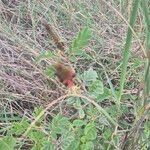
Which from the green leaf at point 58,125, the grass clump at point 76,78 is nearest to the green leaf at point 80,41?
the grass clump at point 76,78

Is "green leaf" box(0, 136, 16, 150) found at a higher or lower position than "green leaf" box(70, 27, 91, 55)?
lower

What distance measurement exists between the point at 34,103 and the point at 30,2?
0.63 metres

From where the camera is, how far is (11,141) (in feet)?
2.89

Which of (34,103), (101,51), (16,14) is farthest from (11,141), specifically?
(16,14)

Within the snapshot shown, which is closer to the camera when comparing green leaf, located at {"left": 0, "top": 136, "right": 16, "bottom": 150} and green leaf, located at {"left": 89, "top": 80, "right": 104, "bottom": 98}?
green leaf, located at {"left": 0, "top": 136, "right": 16, "bottom": 150}

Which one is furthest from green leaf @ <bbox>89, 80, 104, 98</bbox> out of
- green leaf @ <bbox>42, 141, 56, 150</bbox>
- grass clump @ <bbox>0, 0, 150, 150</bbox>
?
green leaf @ <bbox>42, 141, 56, 150</bbox>

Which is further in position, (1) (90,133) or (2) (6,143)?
(1) (90,133)

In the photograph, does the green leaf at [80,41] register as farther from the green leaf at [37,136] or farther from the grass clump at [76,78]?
the green leaf at [37,136]

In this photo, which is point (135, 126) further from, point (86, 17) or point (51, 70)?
point (86, 17)

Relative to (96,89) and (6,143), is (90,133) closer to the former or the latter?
(96,89)

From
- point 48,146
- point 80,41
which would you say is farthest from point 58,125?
point 80,41

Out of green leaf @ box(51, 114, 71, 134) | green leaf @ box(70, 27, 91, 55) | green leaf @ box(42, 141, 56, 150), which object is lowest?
green leaf @ box(42, 141, 56, 150)

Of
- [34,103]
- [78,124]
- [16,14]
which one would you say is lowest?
[34,103]

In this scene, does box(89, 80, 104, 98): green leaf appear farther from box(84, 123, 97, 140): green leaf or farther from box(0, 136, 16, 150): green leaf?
box(0, 136, 16, 150): green leaf
